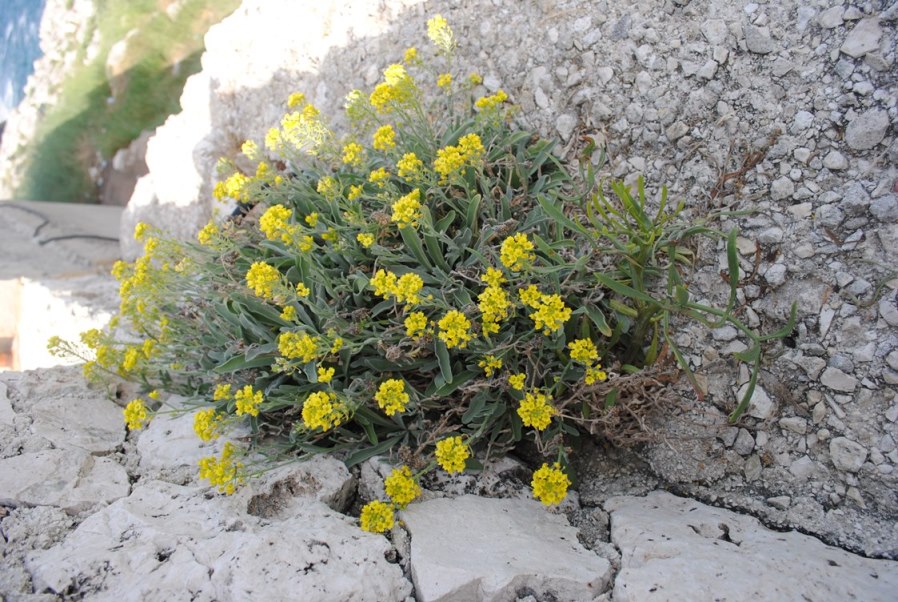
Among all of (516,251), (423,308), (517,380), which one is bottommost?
(517,380)

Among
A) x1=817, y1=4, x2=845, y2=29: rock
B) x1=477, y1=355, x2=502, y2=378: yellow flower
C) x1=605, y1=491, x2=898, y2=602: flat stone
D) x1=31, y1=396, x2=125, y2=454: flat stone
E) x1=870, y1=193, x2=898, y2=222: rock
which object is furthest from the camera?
x1=31, y1=396, x2=125, y2=454: flat stone

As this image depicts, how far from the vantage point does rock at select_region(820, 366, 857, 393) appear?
232cm

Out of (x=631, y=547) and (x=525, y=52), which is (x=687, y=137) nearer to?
(x=525, y=52)

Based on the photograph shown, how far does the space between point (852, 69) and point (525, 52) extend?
139 cm

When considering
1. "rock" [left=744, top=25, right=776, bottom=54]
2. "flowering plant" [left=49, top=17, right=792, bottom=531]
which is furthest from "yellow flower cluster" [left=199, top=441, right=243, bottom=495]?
"rock" [left=744, top=25, right=776, bottom=54]

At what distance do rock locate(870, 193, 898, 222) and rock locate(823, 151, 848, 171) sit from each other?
0.17 metres

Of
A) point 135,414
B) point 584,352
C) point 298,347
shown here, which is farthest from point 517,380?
point 135,414

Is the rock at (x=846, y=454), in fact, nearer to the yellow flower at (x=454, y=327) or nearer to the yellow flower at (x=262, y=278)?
the yellow flower at (x=454, y=327)

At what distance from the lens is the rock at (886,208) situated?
→ 2.33m

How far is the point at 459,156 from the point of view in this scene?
2570 millimetres

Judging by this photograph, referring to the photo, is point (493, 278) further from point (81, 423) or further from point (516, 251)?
point (81, 423)

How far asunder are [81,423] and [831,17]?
3327mm

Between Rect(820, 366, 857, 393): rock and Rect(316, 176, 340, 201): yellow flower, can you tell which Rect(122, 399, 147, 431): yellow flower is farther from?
Rect(820, 366, 857, 393): rock

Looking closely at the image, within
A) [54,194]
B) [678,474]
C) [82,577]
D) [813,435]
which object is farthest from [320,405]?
[54,194]
